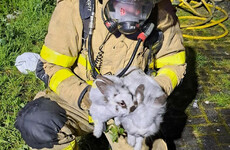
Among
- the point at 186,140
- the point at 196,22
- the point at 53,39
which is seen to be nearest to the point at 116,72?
the point at 53,39

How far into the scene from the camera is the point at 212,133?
12.1 feet

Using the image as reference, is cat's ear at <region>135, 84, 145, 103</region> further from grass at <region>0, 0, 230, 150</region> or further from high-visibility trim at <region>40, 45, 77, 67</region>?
grass at <region>0, 0, 230, 150</region>

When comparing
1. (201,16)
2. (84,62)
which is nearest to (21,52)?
(84,62)

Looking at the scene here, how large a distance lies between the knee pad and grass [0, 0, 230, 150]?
860 millimetres

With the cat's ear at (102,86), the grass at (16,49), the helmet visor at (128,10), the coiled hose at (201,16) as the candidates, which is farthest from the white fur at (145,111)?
the coiled hose at (201,16)

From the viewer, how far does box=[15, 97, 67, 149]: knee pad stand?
2.58m

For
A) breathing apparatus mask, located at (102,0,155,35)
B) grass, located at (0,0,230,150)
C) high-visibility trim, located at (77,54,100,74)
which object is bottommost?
grass, located at (0,0,230,150)

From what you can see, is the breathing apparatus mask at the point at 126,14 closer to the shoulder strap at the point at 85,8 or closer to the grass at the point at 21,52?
the shoulder strap at the point at 85,8

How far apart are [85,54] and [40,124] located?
26.8 inches

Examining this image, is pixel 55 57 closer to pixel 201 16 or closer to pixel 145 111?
pixel 145 111

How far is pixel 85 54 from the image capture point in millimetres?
2812

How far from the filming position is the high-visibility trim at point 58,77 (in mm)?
2719

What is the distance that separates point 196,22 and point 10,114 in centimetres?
378

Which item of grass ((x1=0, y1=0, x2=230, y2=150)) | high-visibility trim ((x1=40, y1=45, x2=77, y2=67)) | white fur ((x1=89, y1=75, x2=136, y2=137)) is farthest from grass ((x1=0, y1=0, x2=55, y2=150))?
white fur ((x1=89, y1=75, x2=136, y2=137))
